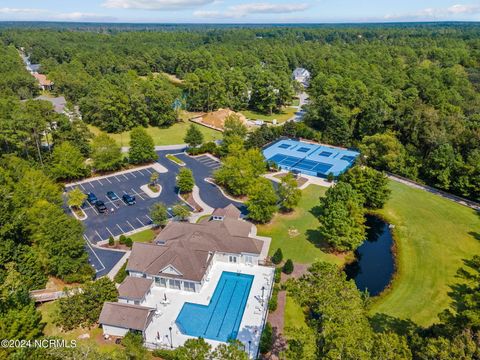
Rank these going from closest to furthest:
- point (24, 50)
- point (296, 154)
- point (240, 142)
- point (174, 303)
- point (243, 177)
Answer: point (174, 303), point (243, 177), point (240, 142), point (296, 154), point (24, 50)

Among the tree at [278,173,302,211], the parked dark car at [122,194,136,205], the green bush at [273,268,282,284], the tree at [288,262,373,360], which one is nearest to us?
the tree at [288,262,373,360]

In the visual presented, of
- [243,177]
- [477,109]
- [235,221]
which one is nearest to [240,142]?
[243,177]

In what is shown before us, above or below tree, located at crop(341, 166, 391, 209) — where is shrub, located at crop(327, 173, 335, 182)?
below

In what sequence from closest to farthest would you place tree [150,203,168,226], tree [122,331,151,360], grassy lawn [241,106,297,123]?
tree [122,331,151,360] → tree [150,203,168,226] → grassy lawn [241,106,297,123]

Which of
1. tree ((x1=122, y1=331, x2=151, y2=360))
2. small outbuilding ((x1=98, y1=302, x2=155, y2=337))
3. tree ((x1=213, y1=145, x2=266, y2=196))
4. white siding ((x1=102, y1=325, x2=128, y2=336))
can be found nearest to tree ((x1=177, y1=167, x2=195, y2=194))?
tree ((x1=213, y1=145, x2=266, y2=196))

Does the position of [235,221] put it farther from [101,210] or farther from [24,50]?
[24,50]

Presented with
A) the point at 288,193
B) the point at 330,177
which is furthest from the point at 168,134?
the point at 288,193

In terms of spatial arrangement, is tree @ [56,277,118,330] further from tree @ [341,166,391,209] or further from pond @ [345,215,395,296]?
tree @ [341,166,391,209]

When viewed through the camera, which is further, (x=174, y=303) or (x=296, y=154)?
(x=296, y=154)
